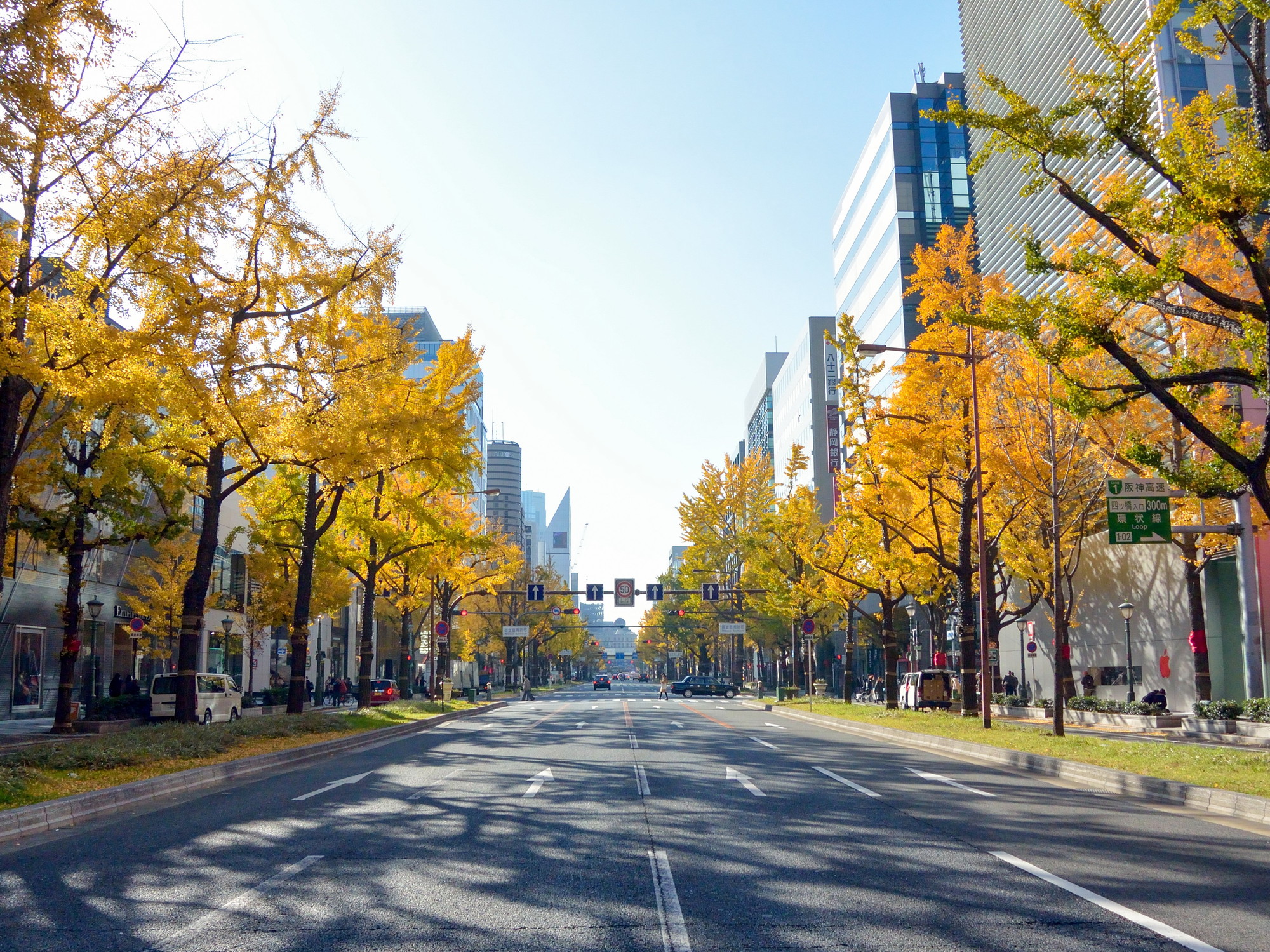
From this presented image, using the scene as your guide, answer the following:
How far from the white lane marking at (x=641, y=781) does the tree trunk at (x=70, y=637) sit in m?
14.7

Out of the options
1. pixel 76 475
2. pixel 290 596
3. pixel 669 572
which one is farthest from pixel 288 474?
pixel 669 572

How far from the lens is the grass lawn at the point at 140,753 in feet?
41.0

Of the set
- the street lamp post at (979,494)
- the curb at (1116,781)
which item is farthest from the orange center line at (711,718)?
the street lamp post at (979,494)

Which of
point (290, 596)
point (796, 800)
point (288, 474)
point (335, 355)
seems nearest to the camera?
point (796, 800)

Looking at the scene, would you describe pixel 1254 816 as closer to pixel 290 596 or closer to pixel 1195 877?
pixel 1195 877

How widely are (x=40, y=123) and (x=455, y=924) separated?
10918 mm

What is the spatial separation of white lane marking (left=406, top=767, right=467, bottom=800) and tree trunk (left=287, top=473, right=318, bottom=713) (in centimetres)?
972

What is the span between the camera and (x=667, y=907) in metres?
7.15

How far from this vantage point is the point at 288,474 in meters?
28.0

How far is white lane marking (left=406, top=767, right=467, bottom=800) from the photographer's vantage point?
43.9ft

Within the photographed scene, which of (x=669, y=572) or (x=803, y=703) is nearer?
(x=803, y=703)

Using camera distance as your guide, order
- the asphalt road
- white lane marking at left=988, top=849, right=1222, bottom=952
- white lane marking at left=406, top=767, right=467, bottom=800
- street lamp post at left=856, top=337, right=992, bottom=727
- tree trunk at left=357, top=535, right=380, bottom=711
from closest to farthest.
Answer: white lane marking at left=988, top=849, right=1222, bottom=952 → the asphalt road → white lane marking at left=406, top=767, right=467, bottom=800 → street lamp post at left=856, top=337, right=992, bottom=727 → tree trunk at left=357, top=535, right=380, bottom=711

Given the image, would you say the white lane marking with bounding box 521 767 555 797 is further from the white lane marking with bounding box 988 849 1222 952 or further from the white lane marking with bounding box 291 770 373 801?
the white lane marking with bounding box 988 849 1222 952

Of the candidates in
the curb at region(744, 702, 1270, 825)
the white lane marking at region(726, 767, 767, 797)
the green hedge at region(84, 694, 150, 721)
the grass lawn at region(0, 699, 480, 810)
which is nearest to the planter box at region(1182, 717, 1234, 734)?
the curb at region(744, 702, 1270, 825)
